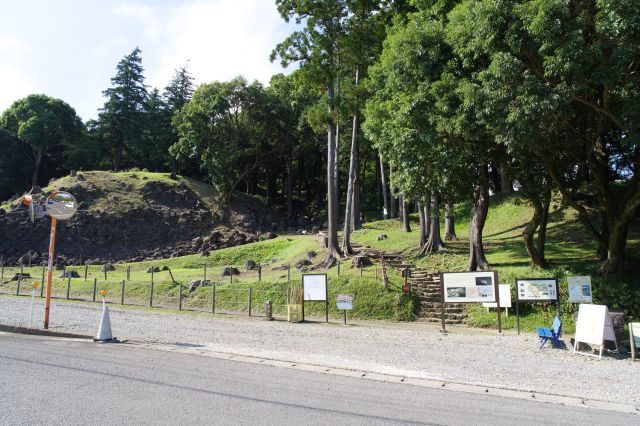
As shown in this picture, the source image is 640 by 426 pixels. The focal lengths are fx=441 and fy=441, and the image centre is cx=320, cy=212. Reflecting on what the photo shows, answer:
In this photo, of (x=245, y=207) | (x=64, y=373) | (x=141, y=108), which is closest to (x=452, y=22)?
(x=64, y=373)

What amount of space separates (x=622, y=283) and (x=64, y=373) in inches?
626

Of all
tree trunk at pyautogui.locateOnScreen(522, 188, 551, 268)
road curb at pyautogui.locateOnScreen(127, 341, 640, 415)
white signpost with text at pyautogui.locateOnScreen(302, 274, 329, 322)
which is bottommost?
road curb at pyautogui.locateOnScreen(127, 341, 640, 415)

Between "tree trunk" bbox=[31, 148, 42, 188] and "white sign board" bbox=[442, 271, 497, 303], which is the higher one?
"tree trunk" bbox=[31, 148, 42, 188]

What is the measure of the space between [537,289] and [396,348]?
534 centimetres

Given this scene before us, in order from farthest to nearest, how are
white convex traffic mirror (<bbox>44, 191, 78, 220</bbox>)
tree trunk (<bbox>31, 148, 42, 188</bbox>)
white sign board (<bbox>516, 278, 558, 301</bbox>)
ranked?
tree trunk (<bbox>31, 148, 42, 188</bbox>)
white sign board (<bbox>516, 278, 558, 301</bbox>)
white convex traffic mirror (<bbox>44, 191, 78, 220</bbox>)

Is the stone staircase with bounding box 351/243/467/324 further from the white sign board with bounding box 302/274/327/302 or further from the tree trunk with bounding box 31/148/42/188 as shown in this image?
the tree trunk with bounding box 31/148/42/188

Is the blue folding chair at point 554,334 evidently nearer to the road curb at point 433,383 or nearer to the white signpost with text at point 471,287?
the white signpost with text at point 471,287

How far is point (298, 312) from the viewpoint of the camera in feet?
53.9

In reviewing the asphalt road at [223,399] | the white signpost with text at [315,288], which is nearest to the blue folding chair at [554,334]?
the asphalt road at [223,399]

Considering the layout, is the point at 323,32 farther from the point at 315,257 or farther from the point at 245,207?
the point at 245,207

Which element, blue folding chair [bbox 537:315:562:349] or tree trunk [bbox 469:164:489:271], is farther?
tree trunk [bbox 469:164:489:271]

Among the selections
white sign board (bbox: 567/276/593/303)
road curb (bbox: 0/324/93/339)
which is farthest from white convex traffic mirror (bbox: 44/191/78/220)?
white sign board (bbox: 567/276/593/303)

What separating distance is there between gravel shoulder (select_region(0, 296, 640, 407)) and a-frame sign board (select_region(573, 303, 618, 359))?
403 millimetres

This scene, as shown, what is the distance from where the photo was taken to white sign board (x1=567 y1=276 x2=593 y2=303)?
1306 centimetres
